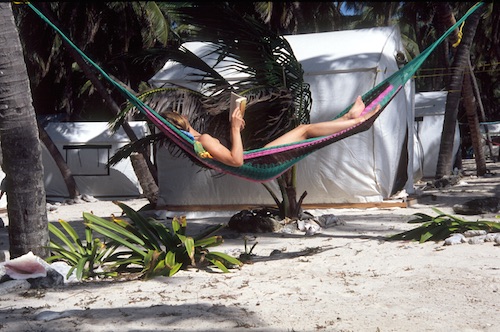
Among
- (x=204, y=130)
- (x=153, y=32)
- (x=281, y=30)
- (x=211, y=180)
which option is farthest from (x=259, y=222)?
(x=281, y=30)

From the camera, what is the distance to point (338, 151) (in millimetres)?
10570

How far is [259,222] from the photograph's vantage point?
26.9 feet

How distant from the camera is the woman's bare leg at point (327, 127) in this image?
231 inches

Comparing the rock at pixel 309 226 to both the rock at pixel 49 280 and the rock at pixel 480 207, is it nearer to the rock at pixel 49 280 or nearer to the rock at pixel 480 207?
the rock at pixel 480 207

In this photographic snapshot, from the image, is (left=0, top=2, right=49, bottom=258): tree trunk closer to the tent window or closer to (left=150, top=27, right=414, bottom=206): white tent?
(left=150, top=27, right=414, bottom=206): white tent

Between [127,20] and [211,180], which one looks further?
[127,20]

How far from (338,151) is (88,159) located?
690 cm

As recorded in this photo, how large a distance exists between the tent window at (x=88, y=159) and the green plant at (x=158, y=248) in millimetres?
9343

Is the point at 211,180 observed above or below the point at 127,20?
below

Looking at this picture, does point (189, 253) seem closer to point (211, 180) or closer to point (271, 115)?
point (271, 115)

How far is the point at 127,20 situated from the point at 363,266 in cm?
1506

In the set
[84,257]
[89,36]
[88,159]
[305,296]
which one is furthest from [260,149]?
[89,36]

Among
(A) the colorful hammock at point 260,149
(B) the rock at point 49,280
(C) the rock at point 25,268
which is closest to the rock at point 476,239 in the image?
(A) the colorful hammock at point 260,149

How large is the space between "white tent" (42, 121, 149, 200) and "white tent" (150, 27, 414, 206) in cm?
412
